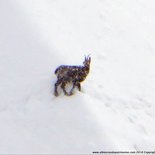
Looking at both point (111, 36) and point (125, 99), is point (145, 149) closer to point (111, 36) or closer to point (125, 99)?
point (125, 99)

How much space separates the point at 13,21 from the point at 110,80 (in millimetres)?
2549

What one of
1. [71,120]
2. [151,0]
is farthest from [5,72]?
[151,0]

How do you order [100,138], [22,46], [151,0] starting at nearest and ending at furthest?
1. [100,138]
2. [22,46]
3. [151,0]

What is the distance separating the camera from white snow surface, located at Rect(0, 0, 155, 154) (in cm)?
559

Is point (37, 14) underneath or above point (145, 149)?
above

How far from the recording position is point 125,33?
810 cm

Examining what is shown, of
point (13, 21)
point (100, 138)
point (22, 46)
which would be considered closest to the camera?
point (100, 138)

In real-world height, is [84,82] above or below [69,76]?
below

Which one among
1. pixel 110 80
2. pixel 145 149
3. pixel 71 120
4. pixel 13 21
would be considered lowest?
pixel 145 149

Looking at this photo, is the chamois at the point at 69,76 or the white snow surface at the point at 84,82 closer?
the white snow surface at the point at 84,82

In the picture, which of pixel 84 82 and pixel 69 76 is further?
pixel 84 82

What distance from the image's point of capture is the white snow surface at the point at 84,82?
5594 millimetres

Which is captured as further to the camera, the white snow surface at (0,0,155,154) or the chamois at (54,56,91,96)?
the chamois at (54,56,91,96)

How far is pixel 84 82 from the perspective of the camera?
644 centimetres
